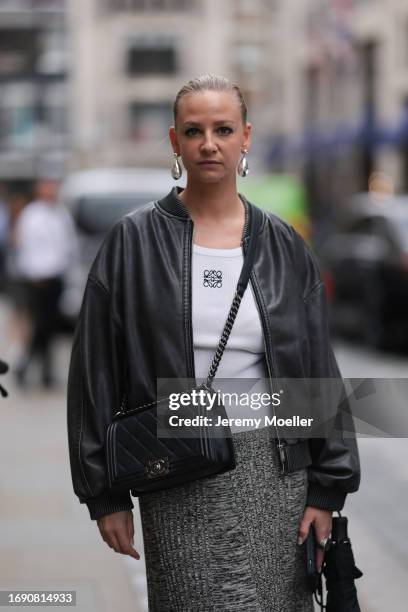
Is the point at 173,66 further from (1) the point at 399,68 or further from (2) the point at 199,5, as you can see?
(1) the point at 399,68

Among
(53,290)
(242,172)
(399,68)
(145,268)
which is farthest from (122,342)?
(399,68)

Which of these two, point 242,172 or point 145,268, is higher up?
point 242,172

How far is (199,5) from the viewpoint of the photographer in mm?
67000

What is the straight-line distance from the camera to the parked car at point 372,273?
43.8 ft

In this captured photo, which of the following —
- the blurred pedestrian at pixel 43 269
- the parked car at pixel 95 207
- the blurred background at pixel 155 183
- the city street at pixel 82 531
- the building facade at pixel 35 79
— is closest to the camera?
the city street at pixel 82 531

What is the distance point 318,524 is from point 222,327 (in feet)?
1.66

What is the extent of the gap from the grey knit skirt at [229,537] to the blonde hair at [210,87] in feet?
2.37

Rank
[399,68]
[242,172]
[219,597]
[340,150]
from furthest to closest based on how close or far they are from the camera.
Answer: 1. [340,150]
2. [399,68]
3. [242,172]
4. [219,597]

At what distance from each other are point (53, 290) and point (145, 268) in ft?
29.2

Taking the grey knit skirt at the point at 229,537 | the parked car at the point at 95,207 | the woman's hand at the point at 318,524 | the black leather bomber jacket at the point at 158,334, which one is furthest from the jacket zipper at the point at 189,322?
the parked car at the point at 95,207

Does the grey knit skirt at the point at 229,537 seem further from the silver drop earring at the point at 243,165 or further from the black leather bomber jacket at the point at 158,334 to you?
the silver drop earring at the point at 243,165

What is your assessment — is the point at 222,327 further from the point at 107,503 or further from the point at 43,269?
the point at 43,269

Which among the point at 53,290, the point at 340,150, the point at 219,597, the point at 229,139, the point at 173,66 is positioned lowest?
the point at 219,597

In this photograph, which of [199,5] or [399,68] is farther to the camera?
[199,5]
